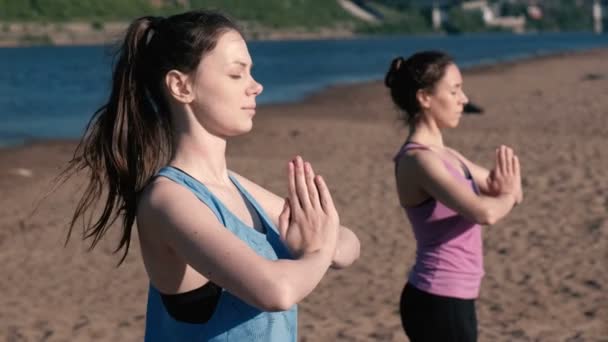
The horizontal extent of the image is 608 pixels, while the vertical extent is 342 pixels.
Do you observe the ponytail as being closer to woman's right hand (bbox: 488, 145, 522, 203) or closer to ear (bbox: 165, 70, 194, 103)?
ear (bbox: 165, 70, 194, 103)

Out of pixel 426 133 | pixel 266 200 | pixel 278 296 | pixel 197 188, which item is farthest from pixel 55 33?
pixel 278 296

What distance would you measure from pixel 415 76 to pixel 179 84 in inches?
74.6

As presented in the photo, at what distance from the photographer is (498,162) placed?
3777mm

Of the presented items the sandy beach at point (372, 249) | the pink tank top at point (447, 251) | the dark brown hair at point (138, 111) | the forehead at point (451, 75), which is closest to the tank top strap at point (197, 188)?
the dark brown hair at point (138, 111)

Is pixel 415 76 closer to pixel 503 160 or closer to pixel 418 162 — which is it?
pixel 418 162

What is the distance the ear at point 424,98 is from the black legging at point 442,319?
0.71 metres

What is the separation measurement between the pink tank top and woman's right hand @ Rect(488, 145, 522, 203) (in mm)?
108

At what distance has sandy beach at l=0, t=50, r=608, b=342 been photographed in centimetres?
782

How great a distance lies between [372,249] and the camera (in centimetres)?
1023

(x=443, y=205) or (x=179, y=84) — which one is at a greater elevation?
(x=179, y=84)

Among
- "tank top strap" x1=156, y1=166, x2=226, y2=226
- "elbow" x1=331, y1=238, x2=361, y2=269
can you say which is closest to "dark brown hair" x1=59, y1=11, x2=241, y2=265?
"tank top strap" x1=156, y1=166, x2=226, y2=226

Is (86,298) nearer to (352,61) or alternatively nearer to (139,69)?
(139,69)

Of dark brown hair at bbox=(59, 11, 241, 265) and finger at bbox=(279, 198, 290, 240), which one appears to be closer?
finger at bbox=(279, 198, 290, 240)

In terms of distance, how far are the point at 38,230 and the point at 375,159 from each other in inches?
240
